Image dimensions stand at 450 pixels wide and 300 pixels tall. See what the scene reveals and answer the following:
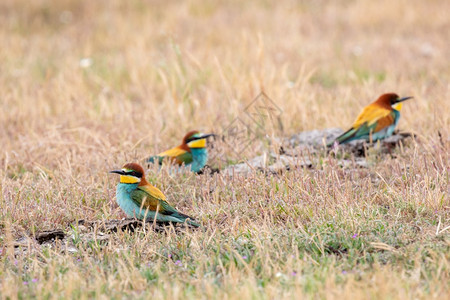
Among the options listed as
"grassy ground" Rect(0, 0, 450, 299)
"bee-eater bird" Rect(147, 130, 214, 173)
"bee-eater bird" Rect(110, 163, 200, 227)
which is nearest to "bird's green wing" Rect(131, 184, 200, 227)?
"bee-eater bird" Rect(110, 163, 200, 227)

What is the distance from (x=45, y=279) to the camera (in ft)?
12.0

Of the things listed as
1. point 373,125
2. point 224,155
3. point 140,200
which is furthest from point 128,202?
point 373,125

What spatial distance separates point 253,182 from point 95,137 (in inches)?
82.4

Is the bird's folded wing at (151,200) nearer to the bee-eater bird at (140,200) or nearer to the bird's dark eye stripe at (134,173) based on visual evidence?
the bee-eater bird at (140,200)

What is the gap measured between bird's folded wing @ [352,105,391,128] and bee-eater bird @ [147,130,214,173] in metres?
1.52

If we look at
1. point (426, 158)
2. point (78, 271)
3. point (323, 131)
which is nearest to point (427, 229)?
point (426, 158)

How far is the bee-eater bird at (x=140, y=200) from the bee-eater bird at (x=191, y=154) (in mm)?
1006

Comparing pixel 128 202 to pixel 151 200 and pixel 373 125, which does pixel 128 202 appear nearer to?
pixel 151 200

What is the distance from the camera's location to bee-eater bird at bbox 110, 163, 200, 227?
448 cm

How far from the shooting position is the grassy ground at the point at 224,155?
353 centimetres

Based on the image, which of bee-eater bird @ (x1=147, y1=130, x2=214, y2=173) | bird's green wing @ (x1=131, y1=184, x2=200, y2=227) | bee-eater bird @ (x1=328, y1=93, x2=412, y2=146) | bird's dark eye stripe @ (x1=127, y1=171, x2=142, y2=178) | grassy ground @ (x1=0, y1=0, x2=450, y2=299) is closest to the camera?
grassy ground @ (x1=0, y1=0, x2=450, y2=299)

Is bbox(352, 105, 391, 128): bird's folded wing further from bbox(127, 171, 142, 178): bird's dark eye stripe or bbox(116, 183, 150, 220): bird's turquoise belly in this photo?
bbox(116, 183, 150, 220): bird's turquoise belly

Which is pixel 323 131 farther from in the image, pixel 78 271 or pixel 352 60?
pixel 352 60

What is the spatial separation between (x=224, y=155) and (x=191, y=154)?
1.65 ft
